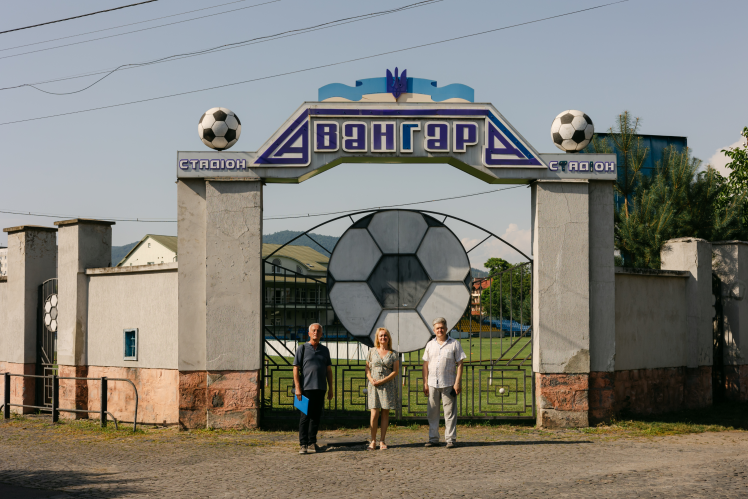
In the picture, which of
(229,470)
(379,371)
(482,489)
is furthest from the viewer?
(379,371)

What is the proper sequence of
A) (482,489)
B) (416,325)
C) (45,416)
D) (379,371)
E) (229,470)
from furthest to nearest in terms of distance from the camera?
(45,416) < (416,325) < (379,371) < (229,470) < (482,489)

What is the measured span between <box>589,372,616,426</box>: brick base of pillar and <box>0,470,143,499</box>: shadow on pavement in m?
6.58

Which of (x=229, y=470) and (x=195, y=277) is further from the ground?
(x=195, y=277)

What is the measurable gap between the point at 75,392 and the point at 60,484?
15.3 feet

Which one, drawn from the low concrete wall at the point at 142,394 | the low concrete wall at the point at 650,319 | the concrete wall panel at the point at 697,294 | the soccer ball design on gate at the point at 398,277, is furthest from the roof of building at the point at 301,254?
the concrete wall panel at the point at 697,294

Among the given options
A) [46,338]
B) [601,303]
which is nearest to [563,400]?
[601,303]

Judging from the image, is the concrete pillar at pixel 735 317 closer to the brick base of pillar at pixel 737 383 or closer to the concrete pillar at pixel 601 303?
the brick base of pillar at pixel 737 383

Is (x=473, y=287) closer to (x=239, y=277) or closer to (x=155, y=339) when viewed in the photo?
(x=239, y=277)

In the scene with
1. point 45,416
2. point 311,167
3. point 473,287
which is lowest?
point 45,416

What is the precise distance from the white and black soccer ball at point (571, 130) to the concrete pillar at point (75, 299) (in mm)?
7635

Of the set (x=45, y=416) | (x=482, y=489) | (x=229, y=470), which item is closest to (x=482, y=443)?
(x=482, y=489)

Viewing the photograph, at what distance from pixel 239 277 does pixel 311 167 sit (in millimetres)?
1971

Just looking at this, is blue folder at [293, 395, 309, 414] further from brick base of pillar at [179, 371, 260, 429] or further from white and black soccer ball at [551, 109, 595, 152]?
white and black soccer ball at [551, 109, 595, 152]

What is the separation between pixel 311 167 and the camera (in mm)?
10055
